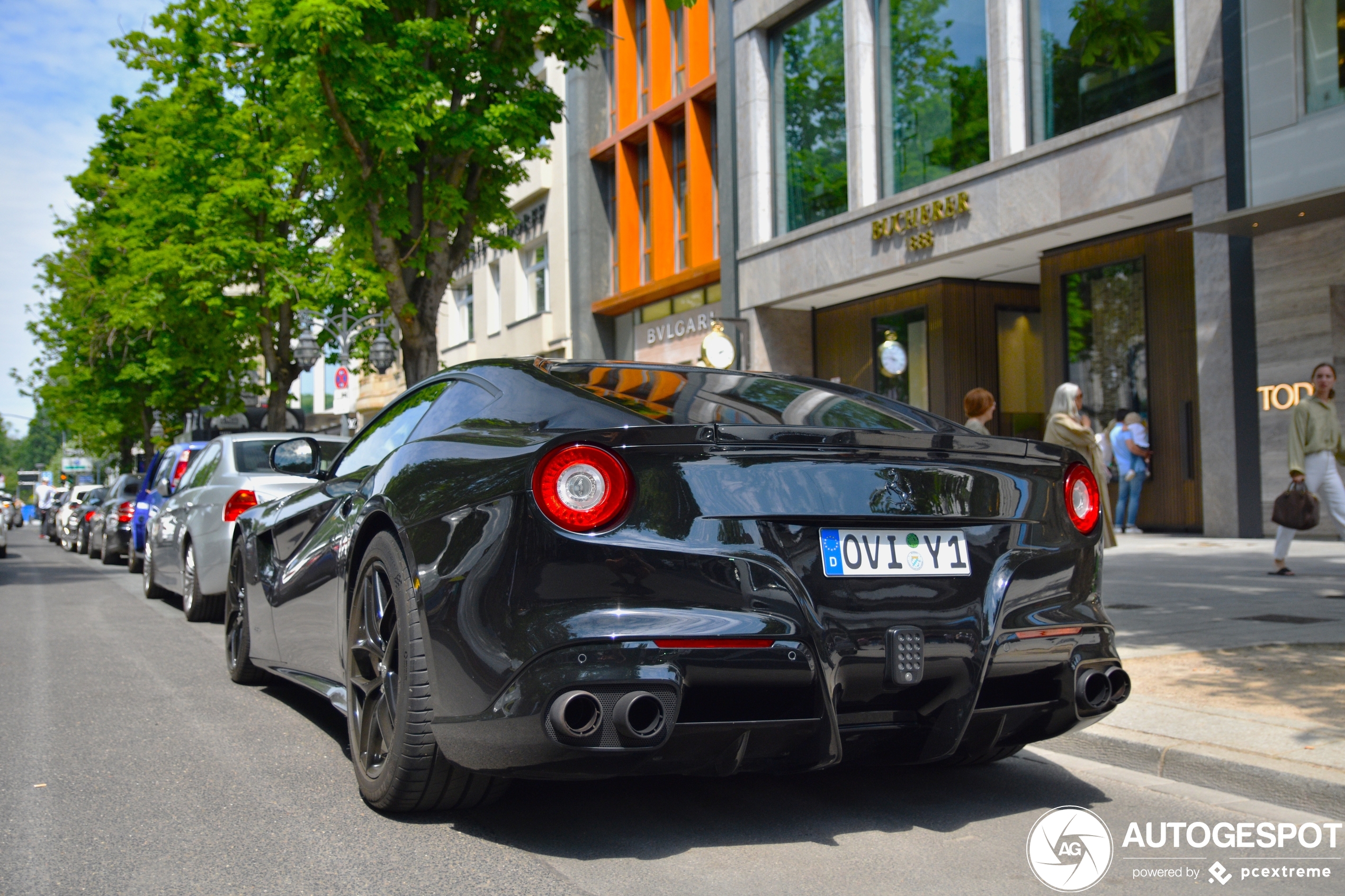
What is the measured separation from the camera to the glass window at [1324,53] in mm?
13305

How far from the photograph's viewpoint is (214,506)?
9.27 metres

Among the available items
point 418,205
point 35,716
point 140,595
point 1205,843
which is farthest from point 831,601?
point 418,205

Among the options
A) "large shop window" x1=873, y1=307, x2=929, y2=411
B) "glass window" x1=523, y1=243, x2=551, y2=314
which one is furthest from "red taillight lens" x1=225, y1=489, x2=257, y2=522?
"glass window" x1=523, y1=243, x2=551, y2=314

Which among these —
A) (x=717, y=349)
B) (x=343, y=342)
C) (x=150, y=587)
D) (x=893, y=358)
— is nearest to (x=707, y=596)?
(x=150, y=587)

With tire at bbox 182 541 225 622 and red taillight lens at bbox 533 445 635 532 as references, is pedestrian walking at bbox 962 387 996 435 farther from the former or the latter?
red taillight lens at bbox 533 445 635 532

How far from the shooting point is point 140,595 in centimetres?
1246

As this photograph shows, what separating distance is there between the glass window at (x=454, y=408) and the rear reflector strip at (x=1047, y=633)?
175 cm

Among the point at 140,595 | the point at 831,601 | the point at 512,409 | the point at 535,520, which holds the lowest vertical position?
the point at 140,595

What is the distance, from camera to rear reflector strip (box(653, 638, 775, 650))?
300 centimetres

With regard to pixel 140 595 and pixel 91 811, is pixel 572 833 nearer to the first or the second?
pixel 91 811

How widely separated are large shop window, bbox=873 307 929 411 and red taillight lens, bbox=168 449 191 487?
1184 cm

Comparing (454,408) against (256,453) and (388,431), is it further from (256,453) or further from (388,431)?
(256,453)

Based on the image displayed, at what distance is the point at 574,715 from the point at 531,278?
102ft

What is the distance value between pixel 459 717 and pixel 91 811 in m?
1.49
